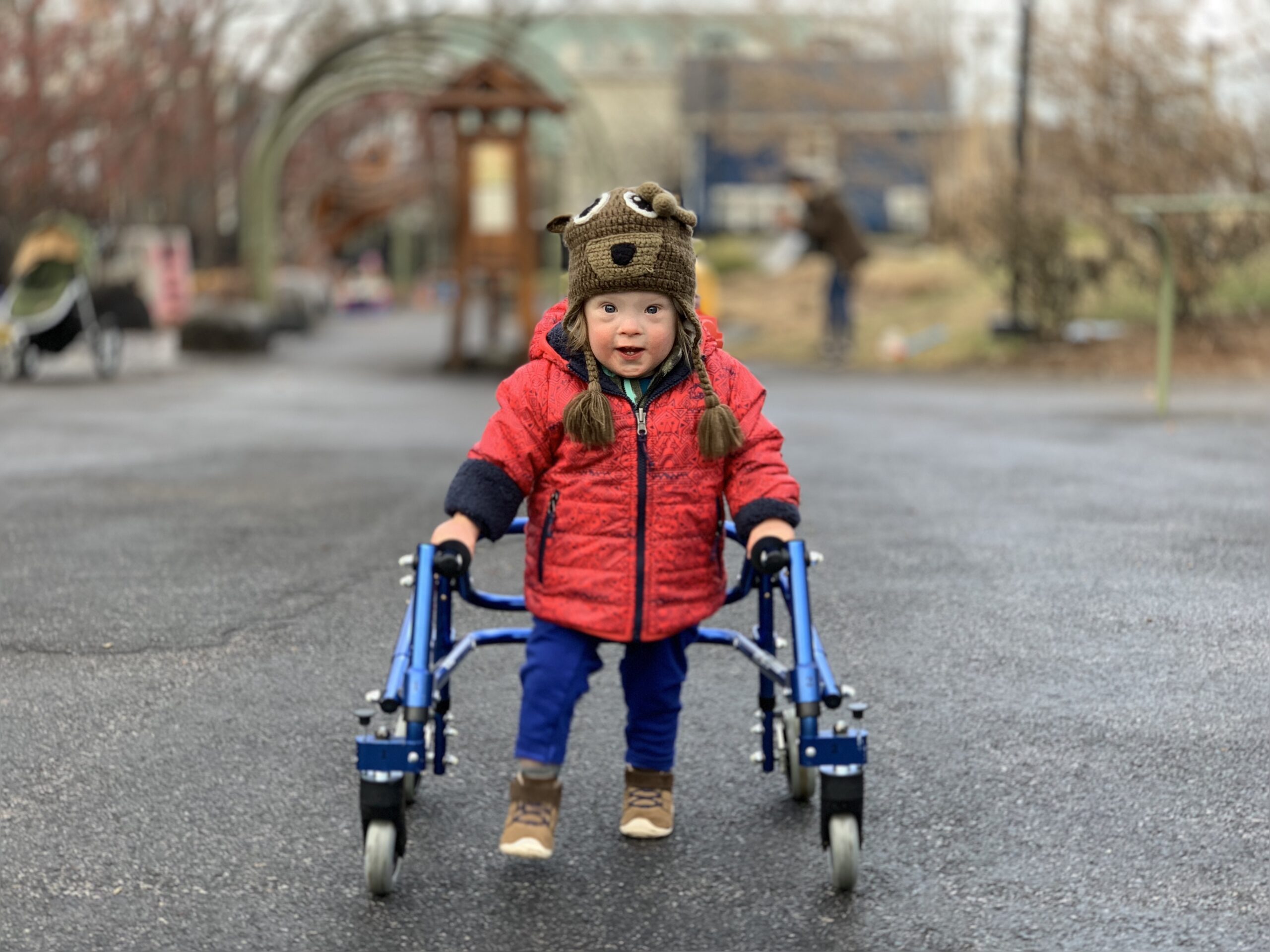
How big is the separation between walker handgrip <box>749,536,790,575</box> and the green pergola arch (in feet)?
47.5

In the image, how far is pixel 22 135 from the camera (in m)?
17.7

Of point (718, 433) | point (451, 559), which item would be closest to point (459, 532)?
point (451, 559)

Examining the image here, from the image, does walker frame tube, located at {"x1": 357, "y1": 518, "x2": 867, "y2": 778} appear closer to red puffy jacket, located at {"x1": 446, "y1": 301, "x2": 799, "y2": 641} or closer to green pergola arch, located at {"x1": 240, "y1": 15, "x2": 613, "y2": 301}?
red puffy jacket, located at {"x1": 446, "y1": 301, "x2": 799, "y2": 641}

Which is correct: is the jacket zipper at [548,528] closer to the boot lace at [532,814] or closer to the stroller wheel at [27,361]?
the boot lace at [532,814]

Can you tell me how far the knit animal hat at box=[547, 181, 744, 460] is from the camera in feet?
11.4

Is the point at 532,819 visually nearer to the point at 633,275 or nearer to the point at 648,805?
the point at 648,805

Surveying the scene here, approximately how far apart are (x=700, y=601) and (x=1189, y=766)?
4.31 ft

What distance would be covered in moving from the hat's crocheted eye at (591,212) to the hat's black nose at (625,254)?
0.34ft

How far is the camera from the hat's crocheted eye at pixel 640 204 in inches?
139

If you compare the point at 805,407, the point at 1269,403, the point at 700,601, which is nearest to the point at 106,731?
the point at 700,601

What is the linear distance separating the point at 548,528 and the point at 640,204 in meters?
0.69

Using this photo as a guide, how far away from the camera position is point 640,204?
3.57 metres

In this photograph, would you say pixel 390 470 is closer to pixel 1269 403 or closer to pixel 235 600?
pixel 235 600

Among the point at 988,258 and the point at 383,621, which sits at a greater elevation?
the point at 988,258
